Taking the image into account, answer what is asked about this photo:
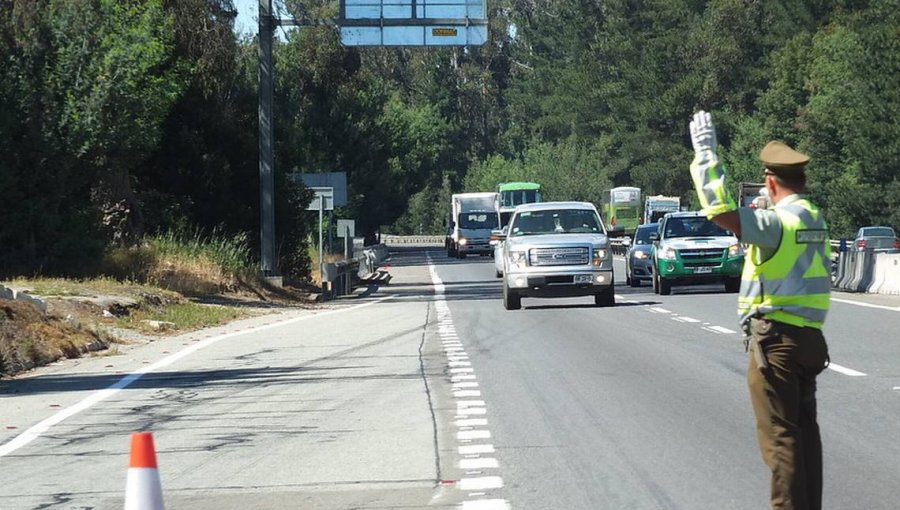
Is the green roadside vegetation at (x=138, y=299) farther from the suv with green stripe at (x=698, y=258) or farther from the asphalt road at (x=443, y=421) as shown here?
the suv with green stripe at (x=698, y=258)

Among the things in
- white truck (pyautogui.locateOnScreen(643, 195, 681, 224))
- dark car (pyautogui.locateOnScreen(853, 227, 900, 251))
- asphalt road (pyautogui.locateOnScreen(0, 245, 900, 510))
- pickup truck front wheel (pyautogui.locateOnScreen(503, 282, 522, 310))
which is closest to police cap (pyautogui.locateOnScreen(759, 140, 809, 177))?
asphalt road (pyautogui.locateOnScreen(0, 245, 900, 510))

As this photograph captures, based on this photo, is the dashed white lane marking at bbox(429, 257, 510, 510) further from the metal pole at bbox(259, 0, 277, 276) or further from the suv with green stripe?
the metal pole at bbox(259, 0, 277, 276)

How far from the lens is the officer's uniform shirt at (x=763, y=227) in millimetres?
7488

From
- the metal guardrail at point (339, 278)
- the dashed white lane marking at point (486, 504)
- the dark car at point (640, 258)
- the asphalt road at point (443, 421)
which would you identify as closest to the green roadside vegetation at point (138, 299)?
the metal guardrail at point (339, 278)

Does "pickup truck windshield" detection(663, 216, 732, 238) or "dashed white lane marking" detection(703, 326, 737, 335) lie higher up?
"pickup truck windshield" detection(663, 216, 732, 238)

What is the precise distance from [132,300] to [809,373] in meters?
21.5

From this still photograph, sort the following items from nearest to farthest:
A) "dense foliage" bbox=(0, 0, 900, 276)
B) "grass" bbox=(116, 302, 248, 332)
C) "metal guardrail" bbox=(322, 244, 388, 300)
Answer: "grass" bbox=(116, 302, 248, 332) → "dense foliage" bbox=(0, 0, 900, 276) → "metal guardrail" bbox=(322, 244, 388, 300)

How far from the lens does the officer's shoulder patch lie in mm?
7660

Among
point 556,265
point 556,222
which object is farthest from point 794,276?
point 556,222

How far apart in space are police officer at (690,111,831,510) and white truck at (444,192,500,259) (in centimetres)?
7484

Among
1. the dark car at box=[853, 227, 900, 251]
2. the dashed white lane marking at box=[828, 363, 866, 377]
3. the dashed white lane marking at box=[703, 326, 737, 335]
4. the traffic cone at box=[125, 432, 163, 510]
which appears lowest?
the dashed white lane marking at box=[703, 326, 737, 335]

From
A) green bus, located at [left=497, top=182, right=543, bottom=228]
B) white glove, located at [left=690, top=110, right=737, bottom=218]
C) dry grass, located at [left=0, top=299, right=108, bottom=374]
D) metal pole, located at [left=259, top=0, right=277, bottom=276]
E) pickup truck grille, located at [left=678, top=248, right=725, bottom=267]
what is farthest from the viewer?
green bus, located at [left=497, top=182, right=543, bottom=228]

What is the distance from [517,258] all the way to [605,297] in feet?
7.06

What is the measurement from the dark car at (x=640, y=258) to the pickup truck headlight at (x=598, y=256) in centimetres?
1031
